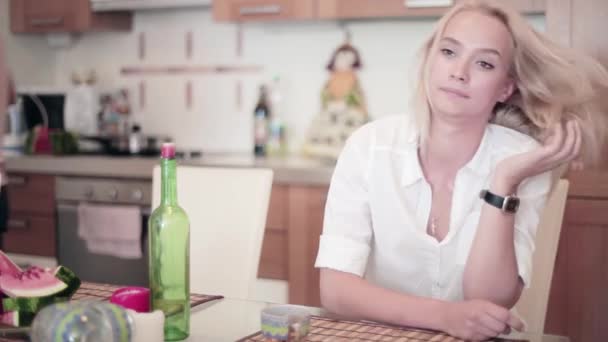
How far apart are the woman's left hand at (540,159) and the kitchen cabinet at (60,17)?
8.53ft

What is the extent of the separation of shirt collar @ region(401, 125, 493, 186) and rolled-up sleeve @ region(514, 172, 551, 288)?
93 mm

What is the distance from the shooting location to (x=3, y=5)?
396 centimetres

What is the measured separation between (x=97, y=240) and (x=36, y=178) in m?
0.43

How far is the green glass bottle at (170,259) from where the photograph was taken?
1.37 metres

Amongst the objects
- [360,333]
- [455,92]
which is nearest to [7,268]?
[360,333]

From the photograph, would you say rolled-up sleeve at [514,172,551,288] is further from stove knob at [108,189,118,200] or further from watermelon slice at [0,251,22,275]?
stove knob at [108,189,118,200]

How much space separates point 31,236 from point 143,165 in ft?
2.28

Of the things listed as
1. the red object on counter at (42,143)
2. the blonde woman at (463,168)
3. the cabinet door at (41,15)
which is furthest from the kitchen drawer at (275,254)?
the cabinet door at (41,15)

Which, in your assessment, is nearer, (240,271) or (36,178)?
(240,271)

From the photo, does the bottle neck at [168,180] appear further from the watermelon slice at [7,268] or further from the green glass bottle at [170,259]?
the watermelon slice at [7,268]

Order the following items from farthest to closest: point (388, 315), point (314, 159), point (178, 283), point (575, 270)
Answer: point (314, 159) → point (575, 270) → point (388, 315) → point (178, 283)

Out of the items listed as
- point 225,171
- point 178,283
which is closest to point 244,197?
point 225,171

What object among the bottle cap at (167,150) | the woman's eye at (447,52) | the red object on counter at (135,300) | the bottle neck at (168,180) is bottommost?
the red object on counter at (135,300)

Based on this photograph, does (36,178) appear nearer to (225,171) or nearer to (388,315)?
(225,171)
